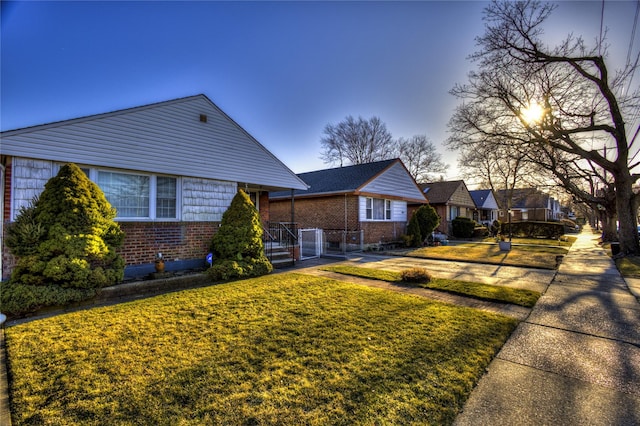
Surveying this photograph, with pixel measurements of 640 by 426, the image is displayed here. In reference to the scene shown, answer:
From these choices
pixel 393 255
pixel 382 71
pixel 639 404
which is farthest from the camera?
pixel 393 255

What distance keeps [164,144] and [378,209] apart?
40.9 ft

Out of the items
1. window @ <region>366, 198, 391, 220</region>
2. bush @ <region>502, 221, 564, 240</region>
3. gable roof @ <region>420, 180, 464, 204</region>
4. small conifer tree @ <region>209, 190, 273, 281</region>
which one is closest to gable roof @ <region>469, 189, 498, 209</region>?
bush @ <region>502, 221, 564, 240</region>

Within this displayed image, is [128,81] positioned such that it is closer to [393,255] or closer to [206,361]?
[206,361]

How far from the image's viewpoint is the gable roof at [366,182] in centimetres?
1605

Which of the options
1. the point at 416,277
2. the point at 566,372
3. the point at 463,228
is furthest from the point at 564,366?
the point at 463,228

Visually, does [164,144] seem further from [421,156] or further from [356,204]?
[421,156]

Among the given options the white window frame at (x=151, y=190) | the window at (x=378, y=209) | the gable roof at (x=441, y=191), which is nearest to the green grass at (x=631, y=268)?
the window at (x=378, y=209)

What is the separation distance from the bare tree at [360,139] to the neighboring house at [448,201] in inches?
457

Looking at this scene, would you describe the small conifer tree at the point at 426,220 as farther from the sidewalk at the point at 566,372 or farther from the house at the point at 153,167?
the sidewalk at the point at 566,372

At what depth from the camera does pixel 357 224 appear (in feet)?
50.8

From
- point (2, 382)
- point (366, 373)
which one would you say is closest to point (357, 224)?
point (366, 373)

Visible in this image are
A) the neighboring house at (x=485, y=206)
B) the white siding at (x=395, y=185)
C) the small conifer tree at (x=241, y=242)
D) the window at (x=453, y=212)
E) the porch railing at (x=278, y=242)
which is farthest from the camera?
the neighboring house at (x=485, y=206)

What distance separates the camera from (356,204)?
1560 centimetres

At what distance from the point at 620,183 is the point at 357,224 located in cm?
1306
